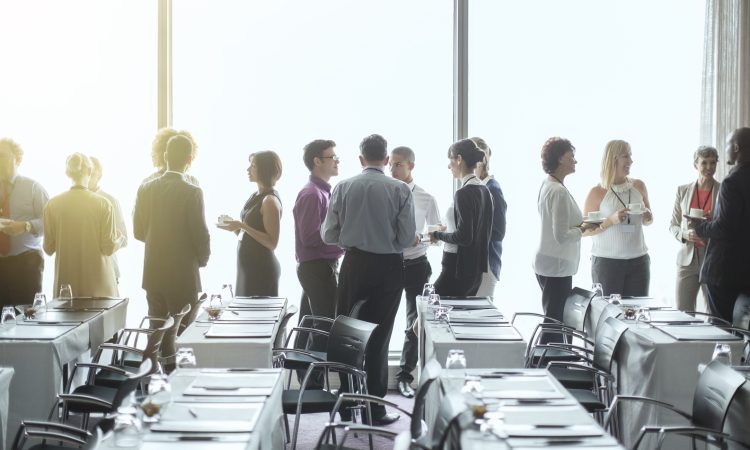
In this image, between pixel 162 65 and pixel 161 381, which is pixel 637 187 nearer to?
pixel 162 65

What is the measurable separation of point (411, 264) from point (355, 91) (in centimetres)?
142

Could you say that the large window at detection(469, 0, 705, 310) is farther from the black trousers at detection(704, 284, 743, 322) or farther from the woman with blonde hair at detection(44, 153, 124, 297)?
the woman with blonde hair at detection(44, 153, 124, 297)

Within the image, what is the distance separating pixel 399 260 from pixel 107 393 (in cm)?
187

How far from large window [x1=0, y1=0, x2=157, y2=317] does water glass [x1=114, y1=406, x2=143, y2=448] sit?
3.96m

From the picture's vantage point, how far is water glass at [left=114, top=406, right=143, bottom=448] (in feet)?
8.52

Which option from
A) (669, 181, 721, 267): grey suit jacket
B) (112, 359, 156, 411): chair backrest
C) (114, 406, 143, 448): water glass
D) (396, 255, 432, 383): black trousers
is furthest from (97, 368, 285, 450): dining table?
(669, 181, 721, 267): grey suit jacket

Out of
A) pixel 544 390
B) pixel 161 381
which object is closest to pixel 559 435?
pixel 544 390

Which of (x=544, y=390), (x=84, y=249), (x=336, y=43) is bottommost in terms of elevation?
(x=544, y=390)

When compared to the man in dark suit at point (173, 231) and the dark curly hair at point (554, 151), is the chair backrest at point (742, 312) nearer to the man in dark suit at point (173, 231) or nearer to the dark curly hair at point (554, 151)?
the dark curly hair at point (554, 151)

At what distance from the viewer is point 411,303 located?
20.9 feet

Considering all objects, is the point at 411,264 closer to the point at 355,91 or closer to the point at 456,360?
the point at 355,91

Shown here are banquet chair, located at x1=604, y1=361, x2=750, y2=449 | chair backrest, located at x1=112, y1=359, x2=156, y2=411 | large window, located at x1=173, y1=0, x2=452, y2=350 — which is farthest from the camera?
large window, located at x1=173, y1=0, x2=452, y2=350

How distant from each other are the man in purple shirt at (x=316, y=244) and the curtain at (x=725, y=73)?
2.94 m

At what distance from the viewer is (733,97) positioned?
21.8ft
